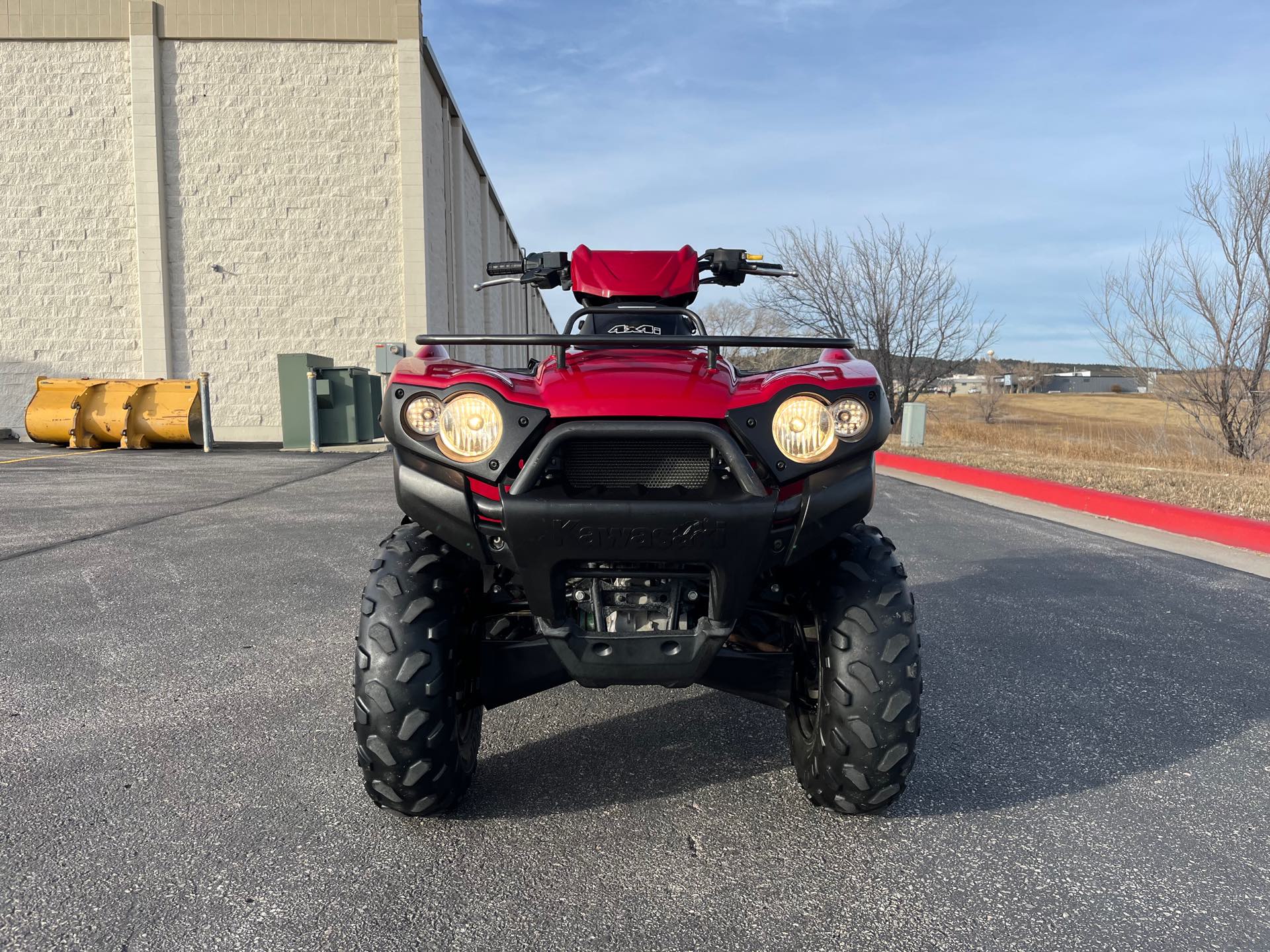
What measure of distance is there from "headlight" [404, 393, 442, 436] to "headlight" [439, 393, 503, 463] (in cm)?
3

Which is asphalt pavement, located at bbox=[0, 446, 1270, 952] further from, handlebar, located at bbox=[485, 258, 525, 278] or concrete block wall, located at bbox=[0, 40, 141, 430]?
concrete block wall, located at bbox=[0, 40, 141, 430]

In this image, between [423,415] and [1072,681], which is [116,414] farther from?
[1072,681]

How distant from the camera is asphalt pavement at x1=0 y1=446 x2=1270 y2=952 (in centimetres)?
181

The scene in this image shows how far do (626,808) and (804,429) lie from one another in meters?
1.18

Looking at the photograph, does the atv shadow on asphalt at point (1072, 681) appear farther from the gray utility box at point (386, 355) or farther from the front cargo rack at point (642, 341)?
the gray utility box at point (386, 355)

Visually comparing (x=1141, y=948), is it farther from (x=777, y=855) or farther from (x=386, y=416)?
(x=386, y=416)

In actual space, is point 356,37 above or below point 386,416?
above

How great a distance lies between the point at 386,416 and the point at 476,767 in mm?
1101

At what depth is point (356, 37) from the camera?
66.1 feet

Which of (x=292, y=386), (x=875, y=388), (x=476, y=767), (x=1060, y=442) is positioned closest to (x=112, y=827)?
(x=476, y=767)

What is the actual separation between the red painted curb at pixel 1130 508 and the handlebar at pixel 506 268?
6.36 m

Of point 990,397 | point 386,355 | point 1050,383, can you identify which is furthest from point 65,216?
point 1050,383

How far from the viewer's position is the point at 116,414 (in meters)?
15.0

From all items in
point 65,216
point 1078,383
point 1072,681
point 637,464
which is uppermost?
point 65,216
